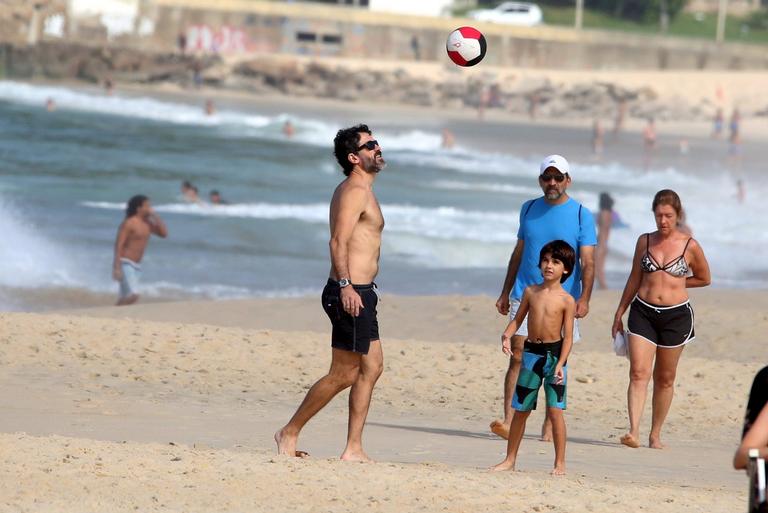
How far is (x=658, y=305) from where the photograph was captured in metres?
7.38

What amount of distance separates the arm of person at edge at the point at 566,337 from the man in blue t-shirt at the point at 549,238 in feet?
1.83

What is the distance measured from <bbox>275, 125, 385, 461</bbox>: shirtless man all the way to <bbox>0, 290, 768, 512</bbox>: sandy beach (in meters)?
0.25

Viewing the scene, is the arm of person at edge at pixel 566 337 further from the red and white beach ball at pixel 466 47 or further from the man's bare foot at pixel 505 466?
the red and white beach ball at pixel 466 47

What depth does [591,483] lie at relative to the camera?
5.95 meters

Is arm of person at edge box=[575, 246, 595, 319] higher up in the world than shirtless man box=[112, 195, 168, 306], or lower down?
higher up

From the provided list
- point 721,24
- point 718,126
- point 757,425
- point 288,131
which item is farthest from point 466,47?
point 721,24

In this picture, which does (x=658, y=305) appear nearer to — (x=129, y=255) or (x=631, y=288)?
(x=631, y=288)

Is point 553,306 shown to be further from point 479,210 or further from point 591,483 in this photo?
point 479,210

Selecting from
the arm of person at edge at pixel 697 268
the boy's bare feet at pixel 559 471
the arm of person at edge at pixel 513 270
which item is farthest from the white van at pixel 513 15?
the boy's bare feet at pixel 559 471

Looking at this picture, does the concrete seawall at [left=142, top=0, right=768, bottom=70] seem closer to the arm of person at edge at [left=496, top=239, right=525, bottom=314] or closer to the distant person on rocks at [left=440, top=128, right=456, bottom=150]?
the distant person on rocks at [left=440, top=128, right=456, bottom=150]

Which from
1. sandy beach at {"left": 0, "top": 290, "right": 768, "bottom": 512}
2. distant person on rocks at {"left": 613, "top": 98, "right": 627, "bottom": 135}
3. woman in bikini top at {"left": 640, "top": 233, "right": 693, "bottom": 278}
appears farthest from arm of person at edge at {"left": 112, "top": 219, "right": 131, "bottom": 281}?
distant person on rocks at {"left": 613, "top": 98, "right": 627, "bottom": 135}

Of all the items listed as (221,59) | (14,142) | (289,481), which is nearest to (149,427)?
(289,481)

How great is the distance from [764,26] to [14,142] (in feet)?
143

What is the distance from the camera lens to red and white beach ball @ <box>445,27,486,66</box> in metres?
9.20
